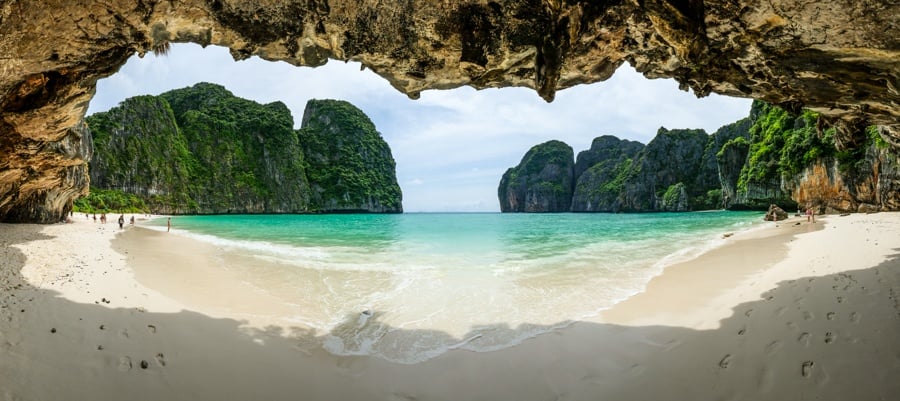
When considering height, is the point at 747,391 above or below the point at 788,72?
below

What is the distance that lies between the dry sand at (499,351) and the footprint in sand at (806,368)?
0.02 meters

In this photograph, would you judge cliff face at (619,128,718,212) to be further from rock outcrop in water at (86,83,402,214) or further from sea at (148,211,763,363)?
sea at (148,211,763,363)

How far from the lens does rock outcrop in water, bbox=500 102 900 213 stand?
2395 cm

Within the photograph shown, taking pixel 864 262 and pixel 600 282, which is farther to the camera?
pixel 600 282

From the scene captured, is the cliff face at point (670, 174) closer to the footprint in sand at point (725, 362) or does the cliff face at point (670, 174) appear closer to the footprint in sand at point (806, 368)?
the footprint in sand at point (725, 362)

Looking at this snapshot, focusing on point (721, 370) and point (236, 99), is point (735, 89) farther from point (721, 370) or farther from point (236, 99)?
point (236, 99)

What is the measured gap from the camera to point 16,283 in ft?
20.3

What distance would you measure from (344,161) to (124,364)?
110170 millimetres

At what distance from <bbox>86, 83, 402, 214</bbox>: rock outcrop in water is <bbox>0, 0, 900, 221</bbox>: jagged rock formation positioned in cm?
7784

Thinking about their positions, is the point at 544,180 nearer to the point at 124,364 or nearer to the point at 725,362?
the point at 725,362

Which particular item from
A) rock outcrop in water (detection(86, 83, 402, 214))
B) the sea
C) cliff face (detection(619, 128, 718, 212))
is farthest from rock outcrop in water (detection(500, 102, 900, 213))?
A: rock outcrop in water (detection(86, 83, 402, 214))

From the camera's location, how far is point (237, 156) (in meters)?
87.5

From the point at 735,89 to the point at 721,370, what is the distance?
3837 mm

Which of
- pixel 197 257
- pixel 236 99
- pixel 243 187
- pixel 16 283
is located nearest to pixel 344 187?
pixel 243 187
